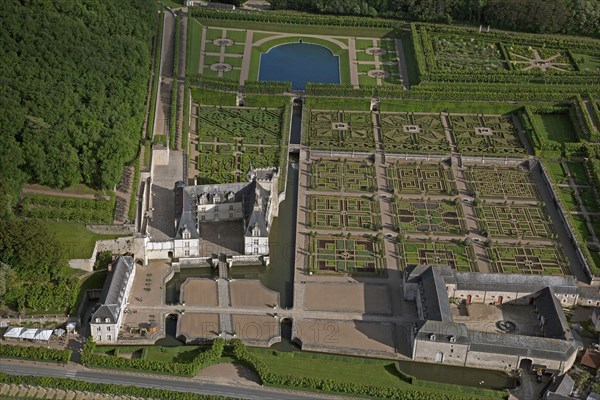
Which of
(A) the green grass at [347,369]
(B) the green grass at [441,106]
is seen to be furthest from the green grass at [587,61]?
(A) the green grass at [347,369]

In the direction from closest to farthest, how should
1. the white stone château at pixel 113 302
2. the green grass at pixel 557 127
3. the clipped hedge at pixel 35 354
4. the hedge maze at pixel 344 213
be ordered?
the clipped hedge at pixel 35 354
the white stone château at pixel 113 302
the hedge maze at pixel 344 213
the green grass at pixel 557 127

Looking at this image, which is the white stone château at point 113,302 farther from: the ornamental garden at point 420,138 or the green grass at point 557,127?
the green grass at point 557,127

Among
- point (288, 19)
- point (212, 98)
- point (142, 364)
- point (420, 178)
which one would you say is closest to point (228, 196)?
point (142, 364)

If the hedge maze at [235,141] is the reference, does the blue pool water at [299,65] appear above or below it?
above

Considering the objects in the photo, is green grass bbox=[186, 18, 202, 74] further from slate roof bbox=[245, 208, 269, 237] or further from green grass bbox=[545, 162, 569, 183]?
green grass bbox=[545, 162, 569, 183]

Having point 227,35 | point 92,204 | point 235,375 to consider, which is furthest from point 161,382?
point 227,35

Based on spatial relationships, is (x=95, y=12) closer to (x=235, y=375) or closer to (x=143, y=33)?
(x=143, y=33)

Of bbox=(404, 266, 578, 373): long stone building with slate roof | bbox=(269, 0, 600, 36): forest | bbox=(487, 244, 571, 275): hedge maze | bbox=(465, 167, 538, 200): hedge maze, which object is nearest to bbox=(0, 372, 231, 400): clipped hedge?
bbox=(404, 266, 578, 373): long stone building with slate roof
